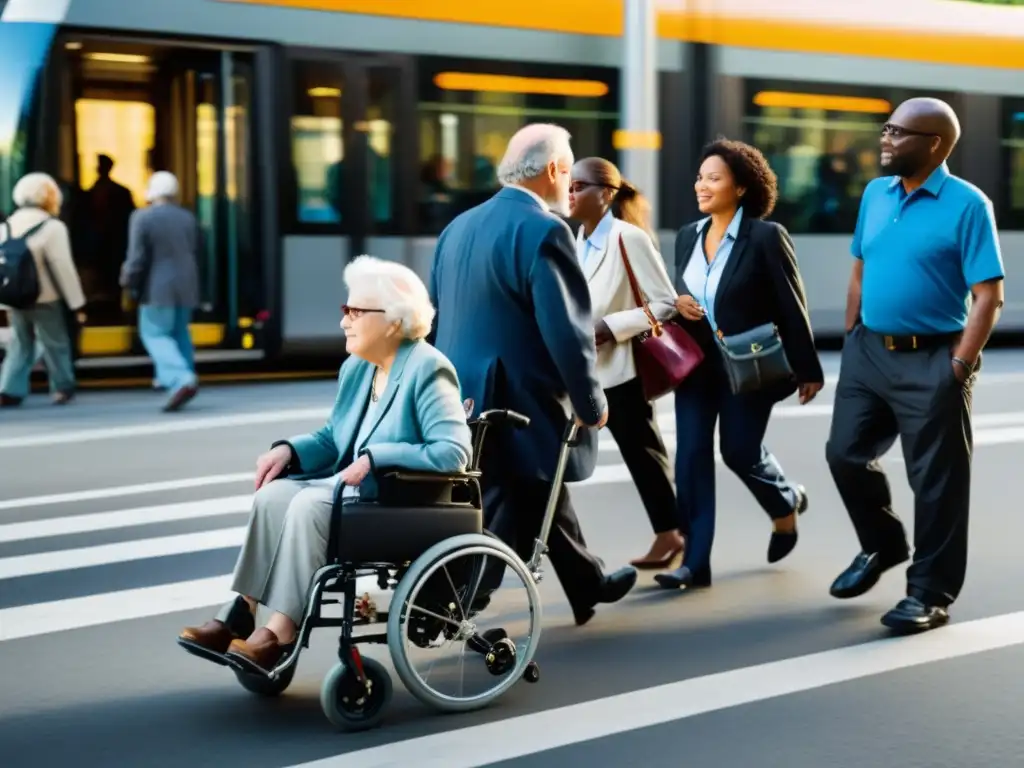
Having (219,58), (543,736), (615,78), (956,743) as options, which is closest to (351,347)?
(543,736)

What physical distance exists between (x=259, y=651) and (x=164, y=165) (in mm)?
10367

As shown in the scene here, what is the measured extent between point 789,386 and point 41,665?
3.02m

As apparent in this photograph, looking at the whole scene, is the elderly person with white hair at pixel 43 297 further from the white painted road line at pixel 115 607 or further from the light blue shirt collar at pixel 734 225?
the light blue shirt collar at pixel 734 225

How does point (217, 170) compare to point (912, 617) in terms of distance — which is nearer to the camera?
point (912, 617)

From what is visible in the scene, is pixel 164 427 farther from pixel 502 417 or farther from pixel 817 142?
pixel 817 142

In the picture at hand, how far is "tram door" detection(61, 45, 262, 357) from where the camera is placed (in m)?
14.8

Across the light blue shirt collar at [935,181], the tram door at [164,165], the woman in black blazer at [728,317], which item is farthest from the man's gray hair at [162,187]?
the light blue shirt collar at [935,181]

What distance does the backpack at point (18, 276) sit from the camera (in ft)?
44.3

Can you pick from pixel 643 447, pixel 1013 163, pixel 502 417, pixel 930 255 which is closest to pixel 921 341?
pixel 930 255

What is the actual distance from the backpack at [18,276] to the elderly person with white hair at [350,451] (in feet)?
26.8

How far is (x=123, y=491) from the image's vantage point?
33.0ft

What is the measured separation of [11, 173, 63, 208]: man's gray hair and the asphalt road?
4.05m

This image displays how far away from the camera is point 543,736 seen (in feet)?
17.4

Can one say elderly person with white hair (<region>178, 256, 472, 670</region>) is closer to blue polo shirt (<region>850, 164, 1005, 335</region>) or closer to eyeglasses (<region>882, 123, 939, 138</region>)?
blue polo shirt (<region>850, 164, 1005, 335</region>)
